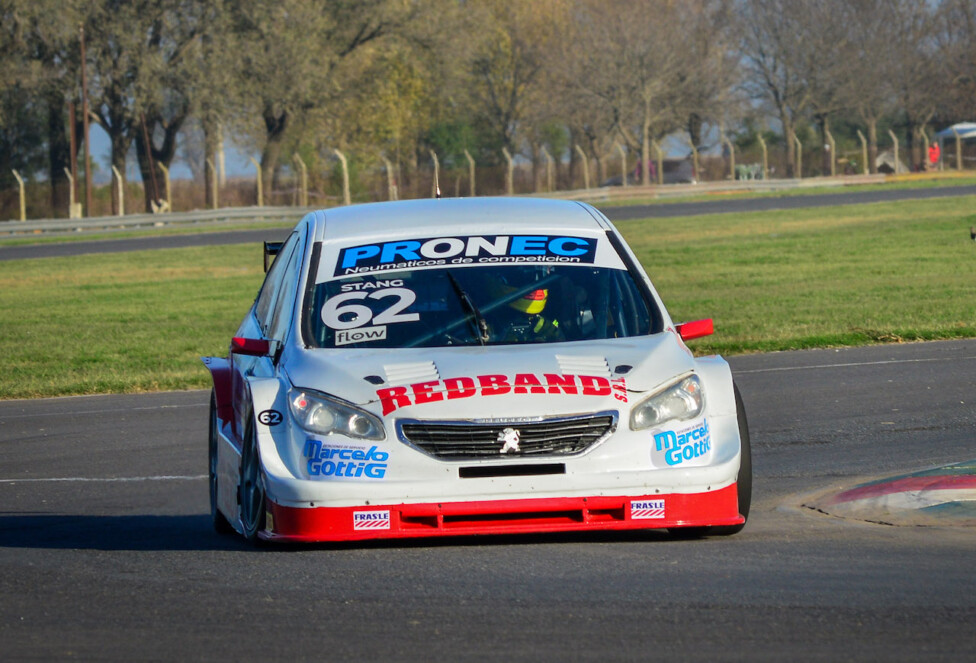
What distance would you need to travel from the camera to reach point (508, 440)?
5844mm

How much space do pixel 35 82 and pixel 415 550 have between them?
5063 cm

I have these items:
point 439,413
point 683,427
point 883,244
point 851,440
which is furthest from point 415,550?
point 883,244

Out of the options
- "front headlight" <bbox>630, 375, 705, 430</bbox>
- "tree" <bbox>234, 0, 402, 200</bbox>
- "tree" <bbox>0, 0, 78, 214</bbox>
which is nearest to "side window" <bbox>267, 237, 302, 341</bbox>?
"front headlight" <bbox>630, 375, 705, 430</bbox>

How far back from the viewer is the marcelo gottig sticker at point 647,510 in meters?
5.92

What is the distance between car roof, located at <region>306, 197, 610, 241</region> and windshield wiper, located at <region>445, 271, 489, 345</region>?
0.38 meters

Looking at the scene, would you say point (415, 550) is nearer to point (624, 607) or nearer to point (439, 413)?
point (439, 413)

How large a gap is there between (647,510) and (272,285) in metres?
2.80

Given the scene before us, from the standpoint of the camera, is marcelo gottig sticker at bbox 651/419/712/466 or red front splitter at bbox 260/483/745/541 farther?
marcelo gottig sticker at bbox 651/419/712/466

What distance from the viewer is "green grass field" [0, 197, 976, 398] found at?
1625 cm

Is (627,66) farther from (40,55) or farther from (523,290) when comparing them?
(523,290)

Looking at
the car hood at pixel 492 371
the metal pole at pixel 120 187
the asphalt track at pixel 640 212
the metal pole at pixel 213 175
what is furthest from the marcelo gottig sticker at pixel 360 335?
the metal pole at pixel 120 187

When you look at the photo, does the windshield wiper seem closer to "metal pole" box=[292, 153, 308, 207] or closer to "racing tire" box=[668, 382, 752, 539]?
"racing tire" box=[668, 382, 752, 539]

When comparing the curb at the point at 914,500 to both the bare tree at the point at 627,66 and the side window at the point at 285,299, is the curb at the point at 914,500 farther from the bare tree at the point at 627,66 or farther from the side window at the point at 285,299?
the bare tree at the point at 627,66

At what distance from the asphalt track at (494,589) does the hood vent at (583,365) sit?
2.32ft
